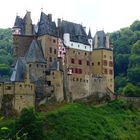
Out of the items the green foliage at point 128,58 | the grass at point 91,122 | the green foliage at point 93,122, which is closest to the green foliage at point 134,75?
the green foliage at point 128,58

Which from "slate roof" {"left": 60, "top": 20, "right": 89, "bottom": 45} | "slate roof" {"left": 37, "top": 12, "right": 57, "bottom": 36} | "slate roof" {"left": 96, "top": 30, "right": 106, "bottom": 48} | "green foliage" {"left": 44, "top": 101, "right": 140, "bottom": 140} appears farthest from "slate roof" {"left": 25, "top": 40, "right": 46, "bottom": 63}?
"slate roof" {"left": 96, "top": 30, "right": 106, "bottom": 48}

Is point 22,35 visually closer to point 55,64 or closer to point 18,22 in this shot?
point 18,22

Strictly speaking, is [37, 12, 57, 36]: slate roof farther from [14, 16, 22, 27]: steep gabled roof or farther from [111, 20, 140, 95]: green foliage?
[111, 20, 140, 95]: green foliage

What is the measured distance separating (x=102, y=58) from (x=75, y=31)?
6290 mm

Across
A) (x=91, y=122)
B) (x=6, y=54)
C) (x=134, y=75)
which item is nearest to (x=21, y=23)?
(x=91, y=122)

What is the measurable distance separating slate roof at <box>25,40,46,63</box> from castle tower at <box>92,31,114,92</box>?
11.4 metres

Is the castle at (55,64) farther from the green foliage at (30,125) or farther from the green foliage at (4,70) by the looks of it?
the green foliage at (4,70)

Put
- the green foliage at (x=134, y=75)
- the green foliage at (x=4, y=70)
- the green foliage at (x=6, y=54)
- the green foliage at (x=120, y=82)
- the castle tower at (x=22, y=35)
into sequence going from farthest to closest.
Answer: the green foliage at (x=120, y=82) < the green foliage at (x=134, y=75) < the green foliage at (x=6, y=54) < the green foliage at (x=4, y=70) < the castle tower at (x=22, y=35)

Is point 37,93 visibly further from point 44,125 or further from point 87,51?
point 87,51

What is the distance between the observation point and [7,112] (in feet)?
185

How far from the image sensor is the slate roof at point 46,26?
6494cm

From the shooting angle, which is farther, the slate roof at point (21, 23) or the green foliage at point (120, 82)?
the green foliage at point (120, 82)

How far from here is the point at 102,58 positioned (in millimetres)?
72062

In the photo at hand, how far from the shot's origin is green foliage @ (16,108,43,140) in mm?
49656
